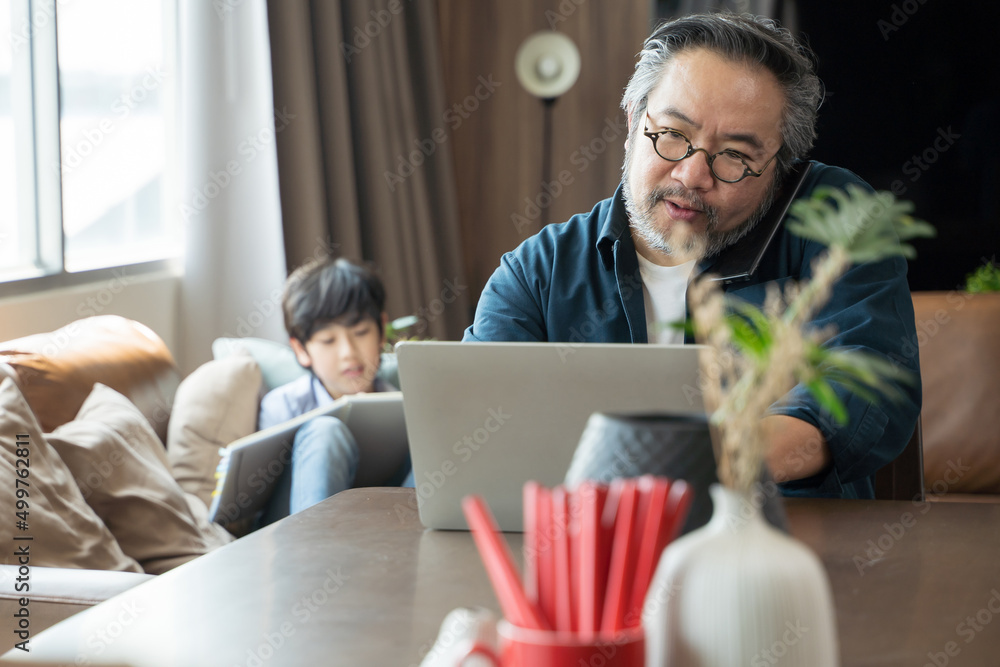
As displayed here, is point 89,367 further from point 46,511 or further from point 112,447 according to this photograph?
point 46,511

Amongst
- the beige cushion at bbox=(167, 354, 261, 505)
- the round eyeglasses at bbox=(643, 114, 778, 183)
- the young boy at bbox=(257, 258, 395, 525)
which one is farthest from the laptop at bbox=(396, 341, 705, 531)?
the young boy at bbox=(257, 258, 395, 525)

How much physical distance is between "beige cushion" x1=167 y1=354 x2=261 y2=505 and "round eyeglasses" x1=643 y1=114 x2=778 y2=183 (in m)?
1.16

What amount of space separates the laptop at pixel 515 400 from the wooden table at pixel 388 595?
0.08m

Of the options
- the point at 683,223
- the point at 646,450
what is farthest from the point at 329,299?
the point at 646,450

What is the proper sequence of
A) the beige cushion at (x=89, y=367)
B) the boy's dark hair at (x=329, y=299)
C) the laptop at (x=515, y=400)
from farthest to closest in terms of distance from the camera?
the boy's dark hair at (x=329, y=299), the beige cushion at (x=89, y=367), the laptop at (x=515, y=400)

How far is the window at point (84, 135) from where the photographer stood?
2.28 meters

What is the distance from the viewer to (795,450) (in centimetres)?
106

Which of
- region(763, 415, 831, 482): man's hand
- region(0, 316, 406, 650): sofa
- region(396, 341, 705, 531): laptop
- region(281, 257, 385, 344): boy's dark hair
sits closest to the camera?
region(396, 341, 705, 531): laptop

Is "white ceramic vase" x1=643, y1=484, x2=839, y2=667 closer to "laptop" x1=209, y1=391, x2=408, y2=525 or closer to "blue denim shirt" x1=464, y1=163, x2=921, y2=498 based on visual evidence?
"blue denim shirt" x1=464, y1=163, x2=921, y2=498

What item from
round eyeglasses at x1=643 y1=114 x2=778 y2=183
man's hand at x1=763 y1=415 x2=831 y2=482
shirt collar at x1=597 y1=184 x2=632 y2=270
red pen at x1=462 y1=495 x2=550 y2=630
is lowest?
man's hand at x1=763 y1=415 x2=831 y2=482

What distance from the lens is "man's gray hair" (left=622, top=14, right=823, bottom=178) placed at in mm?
1506

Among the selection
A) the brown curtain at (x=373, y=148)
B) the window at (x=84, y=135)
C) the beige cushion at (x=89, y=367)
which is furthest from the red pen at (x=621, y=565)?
the brown curtain at (x=373, y=148)

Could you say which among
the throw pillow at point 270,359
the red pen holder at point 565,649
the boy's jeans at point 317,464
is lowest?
the boy's jeans at point 317,464

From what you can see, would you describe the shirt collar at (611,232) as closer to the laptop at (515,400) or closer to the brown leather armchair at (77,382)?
the laptop at (515,400)
